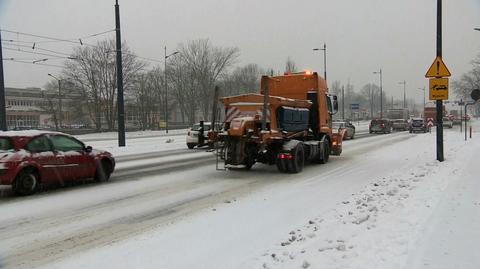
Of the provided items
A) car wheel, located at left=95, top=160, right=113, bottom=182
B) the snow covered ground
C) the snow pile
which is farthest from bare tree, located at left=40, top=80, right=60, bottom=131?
the snow pile

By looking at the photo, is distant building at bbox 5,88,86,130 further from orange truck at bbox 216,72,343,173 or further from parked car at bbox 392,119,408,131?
orange truck at bbox 216,72,343,173

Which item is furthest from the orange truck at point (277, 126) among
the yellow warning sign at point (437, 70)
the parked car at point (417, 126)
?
the parked car at point (417, 126)

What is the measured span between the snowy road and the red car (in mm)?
420

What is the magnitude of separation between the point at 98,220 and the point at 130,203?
1530mm

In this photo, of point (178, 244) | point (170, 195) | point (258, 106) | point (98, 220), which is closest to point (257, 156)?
point (258, 106)

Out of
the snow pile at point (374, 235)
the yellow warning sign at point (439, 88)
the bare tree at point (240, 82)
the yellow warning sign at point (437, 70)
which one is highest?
the bare tree at point (240, 82)

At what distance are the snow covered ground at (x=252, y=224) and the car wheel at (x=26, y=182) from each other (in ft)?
1.38

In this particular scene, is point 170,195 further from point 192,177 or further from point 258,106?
point 258,106

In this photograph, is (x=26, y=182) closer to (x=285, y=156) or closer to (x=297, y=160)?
(x=285, y=156)

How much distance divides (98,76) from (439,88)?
5435 centimetres

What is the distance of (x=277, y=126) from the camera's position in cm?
1434

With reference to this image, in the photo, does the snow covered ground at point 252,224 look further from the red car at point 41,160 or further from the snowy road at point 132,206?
the red car at point 41,160

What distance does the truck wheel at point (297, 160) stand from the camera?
14.4m

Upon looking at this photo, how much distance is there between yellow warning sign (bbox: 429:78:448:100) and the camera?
16.0m
